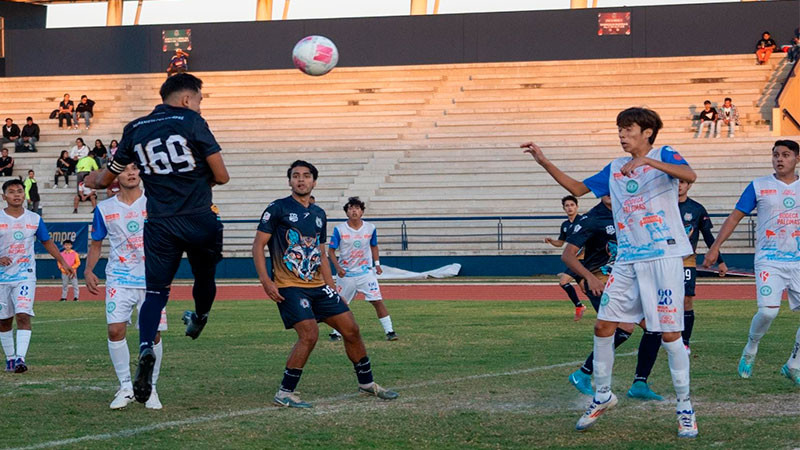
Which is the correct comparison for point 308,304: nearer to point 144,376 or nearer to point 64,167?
point 144,376

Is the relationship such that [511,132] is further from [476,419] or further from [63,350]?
[476,419]

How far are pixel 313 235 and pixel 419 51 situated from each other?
1330 inches

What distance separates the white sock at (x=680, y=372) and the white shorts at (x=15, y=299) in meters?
7.13

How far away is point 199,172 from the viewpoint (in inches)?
306

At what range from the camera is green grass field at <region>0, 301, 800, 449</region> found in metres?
7.09

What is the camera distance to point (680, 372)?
7.07m

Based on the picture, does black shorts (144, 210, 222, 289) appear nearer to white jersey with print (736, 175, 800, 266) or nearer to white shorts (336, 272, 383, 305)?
white jersey with print (736, 175, 800, 266)

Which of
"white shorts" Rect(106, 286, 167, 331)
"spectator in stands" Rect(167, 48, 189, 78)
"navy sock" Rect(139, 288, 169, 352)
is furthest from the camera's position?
"spectator in stands" Rect(167, 48, 189, 78)

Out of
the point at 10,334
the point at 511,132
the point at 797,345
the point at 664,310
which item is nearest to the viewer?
the point at 664,310

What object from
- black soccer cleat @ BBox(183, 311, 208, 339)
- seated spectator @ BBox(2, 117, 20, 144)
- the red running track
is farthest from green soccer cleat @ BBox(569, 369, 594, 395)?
seated spectator @ BBox(2, 117, 20, 144)

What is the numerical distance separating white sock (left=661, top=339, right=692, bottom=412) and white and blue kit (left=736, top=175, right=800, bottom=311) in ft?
9.97

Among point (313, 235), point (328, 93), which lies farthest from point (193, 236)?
point (328, 93)

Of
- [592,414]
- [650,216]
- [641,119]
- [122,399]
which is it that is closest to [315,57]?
[122,399]

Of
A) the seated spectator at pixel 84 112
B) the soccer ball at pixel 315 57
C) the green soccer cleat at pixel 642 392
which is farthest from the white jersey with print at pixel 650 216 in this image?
the seated spectator at pixel 84 112
